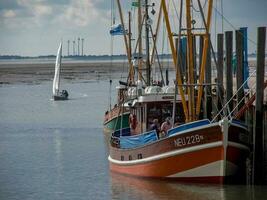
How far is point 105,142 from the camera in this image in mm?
45500

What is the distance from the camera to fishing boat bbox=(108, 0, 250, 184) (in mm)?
27094

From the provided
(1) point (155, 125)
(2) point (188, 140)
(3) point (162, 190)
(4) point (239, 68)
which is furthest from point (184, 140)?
(4) point (239, 68)

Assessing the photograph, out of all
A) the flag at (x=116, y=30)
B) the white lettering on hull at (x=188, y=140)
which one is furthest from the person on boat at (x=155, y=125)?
the flag at (x=116, y=30)

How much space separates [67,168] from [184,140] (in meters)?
8.92

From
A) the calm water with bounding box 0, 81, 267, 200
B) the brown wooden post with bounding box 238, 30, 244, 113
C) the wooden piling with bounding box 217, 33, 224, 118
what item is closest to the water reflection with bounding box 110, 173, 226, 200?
the calm water with bounding box 0, 81, 267, 200

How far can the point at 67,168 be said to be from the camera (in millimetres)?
34875

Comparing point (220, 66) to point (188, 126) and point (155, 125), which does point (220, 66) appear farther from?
point (188, 126)

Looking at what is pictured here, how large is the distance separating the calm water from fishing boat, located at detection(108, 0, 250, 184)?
1.58 feet

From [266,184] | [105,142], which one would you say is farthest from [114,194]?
[105,142]

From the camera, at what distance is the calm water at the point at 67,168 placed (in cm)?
2797

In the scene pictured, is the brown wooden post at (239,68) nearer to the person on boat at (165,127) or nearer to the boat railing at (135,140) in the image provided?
the person on boat at (165,127)

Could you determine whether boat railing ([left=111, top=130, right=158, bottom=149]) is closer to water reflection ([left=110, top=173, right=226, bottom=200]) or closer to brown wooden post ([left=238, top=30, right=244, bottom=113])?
water reflection ([left=110, top=173, right=226, bottom=200])

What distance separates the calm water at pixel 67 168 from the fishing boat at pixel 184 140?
19.0 inches

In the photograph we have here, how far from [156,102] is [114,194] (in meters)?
4.69
